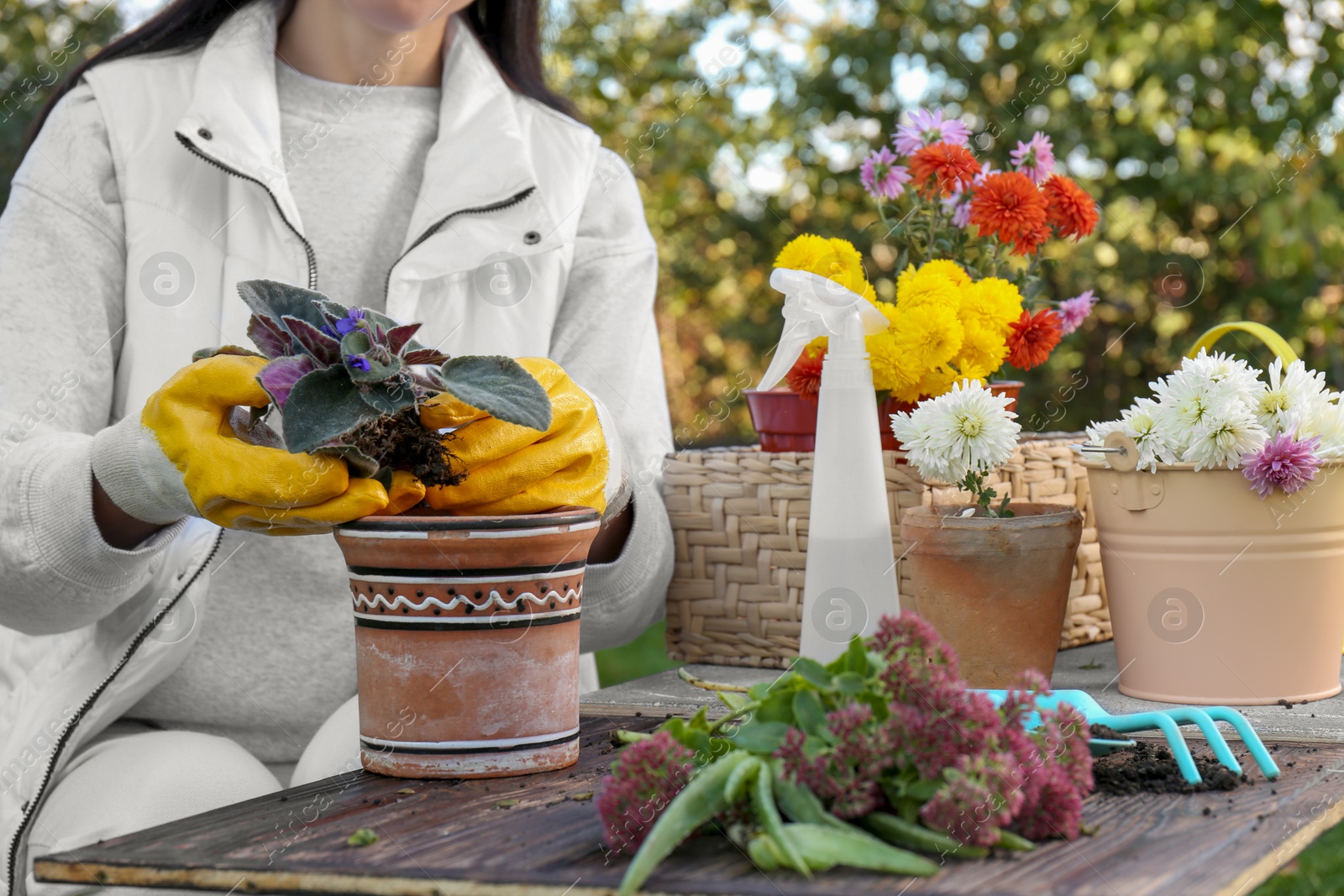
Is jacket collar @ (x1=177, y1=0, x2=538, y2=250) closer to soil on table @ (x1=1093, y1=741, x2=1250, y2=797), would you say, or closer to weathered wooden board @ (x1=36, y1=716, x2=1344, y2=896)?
weathered wooden board @ (x1=36, y1=716, x2=1344, y2=896)

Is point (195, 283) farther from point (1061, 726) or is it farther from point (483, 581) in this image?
point (1061, 726)

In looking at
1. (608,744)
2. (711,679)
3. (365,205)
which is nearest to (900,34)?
(365,205)

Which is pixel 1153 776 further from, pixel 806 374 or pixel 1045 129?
pixel 1045 129

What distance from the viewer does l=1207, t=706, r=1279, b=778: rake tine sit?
742 mm

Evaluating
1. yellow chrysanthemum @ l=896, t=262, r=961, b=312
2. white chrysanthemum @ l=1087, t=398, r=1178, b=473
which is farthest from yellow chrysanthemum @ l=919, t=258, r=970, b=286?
white chrysanthemum @ l=1087, t=398, r=1178, b=473

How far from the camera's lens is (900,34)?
4.34m

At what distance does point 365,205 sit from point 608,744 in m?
0.86

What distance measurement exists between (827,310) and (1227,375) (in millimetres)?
339

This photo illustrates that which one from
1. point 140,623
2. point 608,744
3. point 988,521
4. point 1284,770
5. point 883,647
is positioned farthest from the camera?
point 140,623

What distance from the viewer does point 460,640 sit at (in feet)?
2.62

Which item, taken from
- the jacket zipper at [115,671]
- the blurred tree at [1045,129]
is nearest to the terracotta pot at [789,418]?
the jacket zipper at [115,671]

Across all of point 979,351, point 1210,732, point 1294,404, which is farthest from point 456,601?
point 1294,404

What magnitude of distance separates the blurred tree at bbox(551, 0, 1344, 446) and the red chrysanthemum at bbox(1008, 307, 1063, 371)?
2.54 m

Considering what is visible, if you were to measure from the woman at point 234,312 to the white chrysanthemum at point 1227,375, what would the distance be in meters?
0.51
